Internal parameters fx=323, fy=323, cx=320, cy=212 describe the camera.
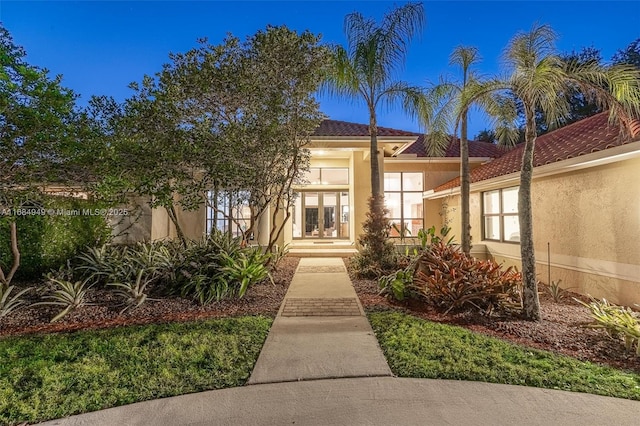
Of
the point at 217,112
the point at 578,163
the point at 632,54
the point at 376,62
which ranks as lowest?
the point at 578,163

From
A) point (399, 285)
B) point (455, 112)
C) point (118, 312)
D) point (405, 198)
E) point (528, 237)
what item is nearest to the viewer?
point (528, 237)

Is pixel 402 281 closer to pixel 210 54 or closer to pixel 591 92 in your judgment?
pixel 591 92

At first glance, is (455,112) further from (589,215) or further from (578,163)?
(589,215)

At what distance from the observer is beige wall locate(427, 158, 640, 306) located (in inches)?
245

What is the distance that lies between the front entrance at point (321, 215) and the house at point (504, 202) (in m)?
0.05

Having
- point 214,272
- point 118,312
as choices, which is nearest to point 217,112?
point 214,272

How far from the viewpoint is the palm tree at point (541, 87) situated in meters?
5.16

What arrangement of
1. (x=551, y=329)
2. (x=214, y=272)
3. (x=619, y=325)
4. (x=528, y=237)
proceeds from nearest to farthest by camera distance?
1. (x=619, y=325)
2. (x=551, y=329)
3. (x=528, y=237)
4. (x=214, y=272)

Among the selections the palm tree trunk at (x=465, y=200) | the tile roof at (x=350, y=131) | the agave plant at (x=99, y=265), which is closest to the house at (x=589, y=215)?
the palm tree trunk at (x=465, y=200)

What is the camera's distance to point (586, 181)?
7168 mm

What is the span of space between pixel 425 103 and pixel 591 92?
14.0ft

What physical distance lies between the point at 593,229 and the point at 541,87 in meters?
3.79

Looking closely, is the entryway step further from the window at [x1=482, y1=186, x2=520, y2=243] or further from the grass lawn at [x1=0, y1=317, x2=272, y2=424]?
the window at [x1=482, y1=186, x2=520, y2=243]

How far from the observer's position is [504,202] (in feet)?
33.7
